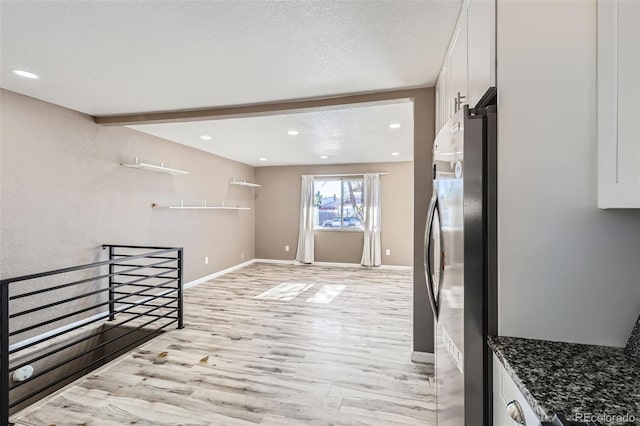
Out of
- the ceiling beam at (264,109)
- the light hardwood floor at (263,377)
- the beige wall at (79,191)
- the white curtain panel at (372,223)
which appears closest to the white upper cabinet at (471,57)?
the ceiling beam at (264,109)

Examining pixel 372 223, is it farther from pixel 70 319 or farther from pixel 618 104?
pixel 618 104

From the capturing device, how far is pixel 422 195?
2508 millimetres

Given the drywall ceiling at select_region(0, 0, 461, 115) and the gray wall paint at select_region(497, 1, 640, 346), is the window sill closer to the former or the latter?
the drywall ceiling at select_region(0, 0, 461, 115)

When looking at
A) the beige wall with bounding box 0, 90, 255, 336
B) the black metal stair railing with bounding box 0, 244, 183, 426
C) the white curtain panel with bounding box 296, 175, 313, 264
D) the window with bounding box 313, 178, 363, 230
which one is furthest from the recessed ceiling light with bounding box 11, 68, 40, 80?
the window with bounding box 313, 178, 363, 230

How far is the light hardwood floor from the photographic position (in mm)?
1870

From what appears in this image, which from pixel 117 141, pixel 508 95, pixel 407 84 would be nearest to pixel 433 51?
pixel 407 84

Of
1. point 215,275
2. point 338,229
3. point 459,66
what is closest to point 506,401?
point 459,66

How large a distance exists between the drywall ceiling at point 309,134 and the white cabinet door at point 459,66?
888mm

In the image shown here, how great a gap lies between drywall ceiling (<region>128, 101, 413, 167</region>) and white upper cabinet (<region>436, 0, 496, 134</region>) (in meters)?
0.87

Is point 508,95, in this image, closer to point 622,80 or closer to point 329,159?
point 622,80

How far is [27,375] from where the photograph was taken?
2496 millimetres

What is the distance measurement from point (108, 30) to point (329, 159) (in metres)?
4.73

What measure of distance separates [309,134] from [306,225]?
3148 millimetres

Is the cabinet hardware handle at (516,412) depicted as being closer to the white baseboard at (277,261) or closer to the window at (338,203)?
the window at (338,203)
